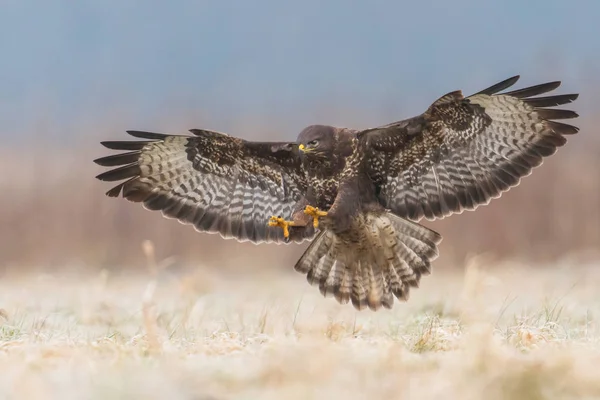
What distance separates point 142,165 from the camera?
7723 millimetres

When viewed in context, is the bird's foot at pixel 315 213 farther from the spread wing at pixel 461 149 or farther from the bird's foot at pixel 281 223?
the spread wing at pixel 461 149

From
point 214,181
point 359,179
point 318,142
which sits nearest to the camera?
point 318,142

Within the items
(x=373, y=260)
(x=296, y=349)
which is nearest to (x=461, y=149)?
(x=373, y=260)

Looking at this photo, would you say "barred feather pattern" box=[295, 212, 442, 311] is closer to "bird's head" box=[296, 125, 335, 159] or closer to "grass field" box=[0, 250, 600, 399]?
"grass field" box=[0, 250, 600, 399]

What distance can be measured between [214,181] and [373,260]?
1508 mm

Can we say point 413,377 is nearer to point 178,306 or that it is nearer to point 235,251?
point 178,306

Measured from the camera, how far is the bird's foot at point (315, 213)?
681cm

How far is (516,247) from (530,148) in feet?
27.0

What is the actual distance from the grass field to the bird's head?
126 centimetres

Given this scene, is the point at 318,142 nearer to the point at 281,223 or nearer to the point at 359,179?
the point at 359,179

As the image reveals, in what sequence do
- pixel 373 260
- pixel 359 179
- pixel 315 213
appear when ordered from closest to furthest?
1. pixel 315 213
2. pixel 359 179
3. pixel 373 260

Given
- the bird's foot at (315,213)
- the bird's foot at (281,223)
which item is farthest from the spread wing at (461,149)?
the bird's foot at (281,223)

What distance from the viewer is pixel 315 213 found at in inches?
270

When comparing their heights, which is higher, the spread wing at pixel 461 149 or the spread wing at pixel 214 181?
the spread wing at pixel 461 149
